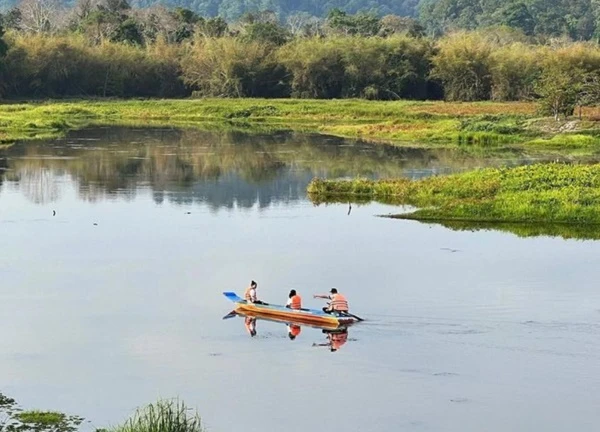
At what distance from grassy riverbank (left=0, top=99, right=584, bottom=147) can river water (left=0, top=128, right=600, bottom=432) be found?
69.7ft

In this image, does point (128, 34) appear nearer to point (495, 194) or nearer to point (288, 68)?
point (288, 68)

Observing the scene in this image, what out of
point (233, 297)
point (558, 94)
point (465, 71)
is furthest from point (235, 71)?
point (233, 297)

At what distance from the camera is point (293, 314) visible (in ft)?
73.2

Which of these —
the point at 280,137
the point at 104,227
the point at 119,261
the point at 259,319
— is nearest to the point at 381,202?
the point at 104,227

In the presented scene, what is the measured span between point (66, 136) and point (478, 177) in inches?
1120

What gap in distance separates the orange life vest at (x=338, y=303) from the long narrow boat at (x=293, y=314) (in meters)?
0.14

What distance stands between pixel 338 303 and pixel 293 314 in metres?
0.94

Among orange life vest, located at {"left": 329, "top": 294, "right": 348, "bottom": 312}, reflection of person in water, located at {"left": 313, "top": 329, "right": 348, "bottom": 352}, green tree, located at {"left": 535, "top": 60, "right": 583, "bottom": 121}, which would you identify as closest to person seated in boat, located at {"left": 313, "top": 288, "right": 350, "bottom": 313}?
orange life vest, located at {"left": 329, "top": 294, "right": 348, "bottom": 312}

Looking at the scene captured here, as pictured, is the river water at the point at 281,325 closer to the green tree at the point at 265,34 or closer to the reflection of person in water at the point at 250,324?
the reflection of person in water at the point at 250,324

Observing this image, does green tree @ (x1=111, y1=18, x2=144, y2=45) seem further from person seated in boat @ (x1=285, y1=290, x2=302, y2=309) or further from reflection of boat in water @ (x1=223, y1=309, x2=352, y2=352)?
person seated in boat @ (x1=285, y1=290, x2=302, y2=309)

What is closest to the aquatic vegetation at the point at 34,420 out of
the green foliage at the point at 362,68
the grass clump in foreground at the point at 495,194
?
the grass clump in foreground at the point at 495,194

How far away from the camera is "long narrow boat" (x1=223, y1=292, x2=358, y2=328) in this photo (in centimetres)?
2192

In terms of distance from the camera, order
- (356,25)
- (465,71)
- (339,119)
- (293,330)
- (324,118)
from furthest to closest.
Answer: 1. (356,25)
2. (465,71)
3. (324,118)
4. (339,119)
5. (293,330)

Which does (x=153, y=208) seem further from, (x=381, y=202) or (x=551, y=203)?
(x=551, y=203)
